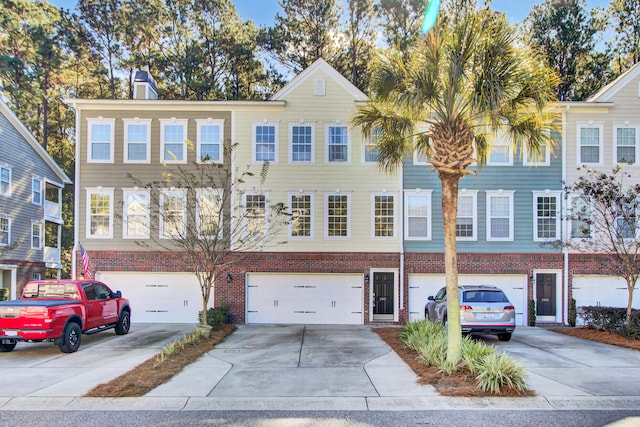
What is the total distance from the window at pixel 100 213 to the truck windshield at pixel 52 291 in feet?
19.3

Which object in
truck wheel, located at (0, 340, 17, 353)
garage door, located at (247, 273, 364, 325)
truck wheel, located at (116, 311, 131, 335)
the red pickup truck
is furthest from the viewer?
garage door, located at (247, 273, 364, 325)

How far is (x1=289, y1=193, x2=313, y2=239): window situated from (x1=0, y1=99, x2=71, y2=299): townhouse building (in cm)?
1408

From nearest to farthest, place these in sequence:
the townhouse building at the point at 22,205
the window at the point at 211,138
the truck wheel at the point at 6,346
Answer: the truck wheel at the point at 6,346
the window at the point at 211,138
the townhouse building at the point at 22,205

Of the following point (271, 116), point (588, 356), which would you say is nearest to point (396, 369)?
point (588, 356)

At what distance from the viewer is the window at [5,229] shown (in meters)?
24.2

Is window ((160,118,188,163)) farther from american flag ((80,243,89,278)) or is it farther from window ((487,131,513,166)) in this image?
window ((487,131,513,166))

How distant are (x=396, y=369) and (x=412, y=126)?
5230 millimetres

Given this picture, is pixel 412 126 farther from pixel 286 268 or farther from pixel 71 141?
pixel 71 141

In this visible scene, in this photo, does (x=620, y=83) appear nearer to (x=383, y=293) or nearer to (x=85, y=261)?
(x=383, y=293)

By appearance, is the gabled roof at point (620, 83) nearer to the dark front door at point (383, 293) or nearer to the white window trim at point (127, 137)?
the dark front door at point (383, 293)

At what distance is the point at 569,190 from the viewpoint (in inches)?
746

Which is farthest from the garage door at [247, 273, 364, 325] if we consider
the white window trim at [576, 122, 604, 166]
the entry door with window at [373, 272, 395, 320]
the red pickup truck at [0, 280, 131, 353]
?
the white window trim at [576, 122, 604, 166]

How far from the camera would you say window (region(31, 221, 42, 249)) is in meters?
27.6

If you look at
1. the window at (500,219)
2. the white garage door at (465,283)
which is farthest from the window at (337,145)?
the window at (500,219)
